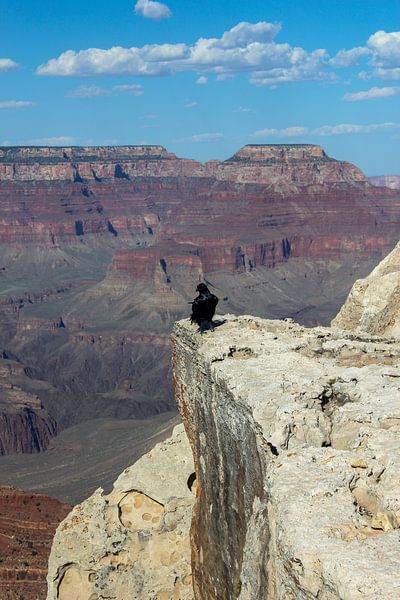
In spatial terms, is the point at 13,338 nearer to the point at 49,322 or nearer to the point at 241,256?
the point at 49,322

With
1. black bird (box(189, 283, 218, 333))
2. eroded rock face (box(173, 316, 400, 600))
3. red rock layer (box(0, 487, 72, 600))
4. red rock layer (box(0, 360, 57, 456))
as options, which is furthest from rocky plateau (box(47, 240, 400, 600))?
red rock layer (box(0, 360, 57, 456))

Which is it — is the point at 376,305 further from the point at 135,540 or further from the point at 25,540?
the point at 25,540

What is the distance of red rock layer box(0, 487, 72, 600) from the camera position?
26.2 metres

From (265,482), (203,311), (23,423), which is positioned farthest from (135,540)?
(23,423)

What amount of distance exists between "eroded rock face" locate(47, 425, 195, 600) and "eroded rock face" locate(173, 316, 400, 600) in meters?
1.32

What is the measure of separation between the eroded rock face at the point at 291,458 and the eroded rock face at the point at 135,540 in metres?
1.32

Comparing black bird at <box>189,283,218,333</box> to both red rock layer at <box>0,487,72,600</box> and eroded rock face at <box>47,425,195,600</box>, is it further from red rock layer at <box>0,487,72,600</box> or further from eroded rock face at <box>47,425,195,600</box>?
red rock layer at <box>0,487,72,600</box>

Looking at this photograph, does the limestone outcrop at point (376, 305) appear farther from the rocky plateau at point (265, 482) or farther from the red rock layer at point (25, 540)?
the red rock layer at point (25, 540)

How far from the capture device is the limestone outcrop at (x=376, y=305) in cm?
2219

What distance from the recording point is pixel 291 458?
1120cm

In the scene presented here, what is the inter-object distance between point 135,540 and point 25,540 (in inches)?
430

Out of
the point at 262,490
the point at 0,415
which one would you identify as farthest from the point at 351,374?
the point at 0,415

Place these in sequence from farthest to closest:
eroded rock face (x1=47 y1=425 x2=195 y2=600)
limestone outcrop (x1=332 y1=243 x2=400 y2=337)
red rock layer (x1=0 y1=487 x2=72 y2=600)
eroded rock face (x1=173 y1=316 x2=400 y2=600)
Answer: red rock layer (x1=0 y1=487 x2=72 y2=600) → limestone outcrop (x1=332 y1=243 x2=400 y2=337) → eroded rock face (x1=47 y1=425 x2=195 y2=600) → eroded rock face (x1=173 y1=316 x2=400 y2=600)

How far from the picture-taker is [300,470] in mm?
10828
